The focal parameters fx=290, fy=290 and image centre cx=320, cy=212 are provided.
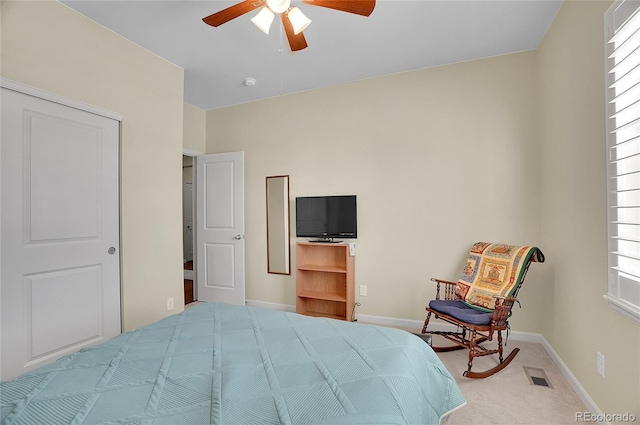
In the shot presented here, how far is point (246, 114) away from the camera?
4109 mm

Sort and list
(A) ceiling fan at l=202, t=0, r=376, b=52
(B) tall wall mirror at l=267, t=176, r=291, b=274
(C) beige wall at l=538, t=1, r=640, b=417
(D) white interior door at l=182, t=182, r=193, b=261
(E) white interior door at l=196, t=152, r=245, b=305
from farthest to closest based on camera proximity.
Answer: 1. (D) white interior door at l=182, t=182, r=193, b=261
2. (E) white interior door at l=196, t=152, r=245, b=305
3. (B) tall wall mirror at l=267, t=176, r=291, b=274
4. (A) ceiling fan at l=202, t=0, r=376, b=52
5. (C) beige wall at l=538, t=1, r=640, b=417

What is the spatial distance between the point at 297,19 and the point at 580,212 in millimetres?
2277

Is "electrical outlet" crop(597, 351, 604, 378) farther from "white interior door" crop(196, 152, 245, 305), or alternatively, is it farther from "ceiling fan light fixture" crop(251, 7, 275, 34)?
"white interior door" crop(196, 152, 245, 305)

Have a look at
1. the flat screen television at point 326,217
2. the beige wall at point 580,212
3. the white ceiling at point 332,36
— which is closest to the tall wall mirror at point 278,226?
the flat screen television at point 326,217

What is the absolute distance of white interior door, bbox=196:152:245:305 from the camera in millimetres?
3969

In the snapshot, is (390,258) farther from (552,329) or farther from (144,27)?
(144,27)

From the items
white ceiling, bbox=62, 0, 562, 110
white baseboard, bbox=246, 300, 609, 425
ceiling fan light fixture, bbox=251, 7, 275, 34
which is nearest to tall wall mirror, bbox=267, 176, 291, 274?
white baseboard, bbox=246, 300, 609, 425

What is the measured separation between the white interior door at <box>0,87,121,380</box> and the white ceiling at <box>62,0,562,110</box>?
0.92 m

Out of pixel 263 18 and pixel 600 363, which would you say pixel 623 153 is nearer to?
pixel 600 363

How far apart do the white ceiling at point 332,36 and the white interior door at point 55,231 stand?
3.03ft

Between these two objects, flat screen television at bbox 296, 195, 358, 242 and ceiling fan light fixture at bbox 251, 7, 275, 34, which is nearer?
ceiling fan light fixture at bbox 251, 7, 275, 34

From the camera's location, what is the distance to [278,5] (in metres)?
1.75

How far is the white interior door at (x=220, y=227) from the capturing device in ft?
13.0

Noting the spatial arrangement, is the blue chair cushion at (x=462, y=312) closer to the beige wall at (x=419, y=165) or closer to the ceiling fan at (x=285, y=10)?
the beige wall at (x=419, y=165)
